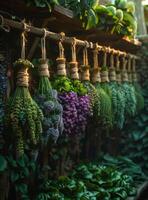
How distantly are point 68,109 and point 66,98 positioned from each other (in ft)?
0.32

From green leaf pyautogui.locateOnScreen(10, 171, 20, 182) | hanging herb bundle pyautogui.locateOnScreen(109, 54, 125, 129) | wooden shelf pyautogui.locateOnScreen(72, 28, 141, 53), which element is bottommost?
green leaf pyautogui.locateOnScreen(10, 171, 20, 182)

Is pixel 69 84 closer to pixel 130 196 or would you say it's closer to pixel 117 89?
pixel 117 89

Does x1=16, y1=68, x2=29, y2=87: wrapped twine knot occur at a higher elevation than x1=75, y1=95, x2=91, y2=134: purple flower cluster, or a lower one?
higher

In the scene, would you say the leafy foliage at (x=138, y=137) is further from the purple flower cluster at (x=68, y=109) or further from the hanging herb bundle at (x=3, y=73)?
the hanging herb bundle at (x=3, y=73)

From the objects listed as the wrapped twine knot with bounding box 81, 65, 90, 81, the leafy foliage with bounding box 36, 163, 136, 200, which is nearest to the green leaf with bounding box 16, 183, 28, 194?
the leafy foliage with bounding box 36, 163, 136, 200

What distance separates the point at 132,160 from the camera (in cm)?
580

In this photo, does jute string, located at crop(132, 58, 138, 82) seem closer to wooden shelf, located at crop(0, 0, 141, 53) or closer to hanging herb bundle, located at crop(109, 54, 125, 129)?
wooden shelf, located at crop(0, 0, 141, 53)

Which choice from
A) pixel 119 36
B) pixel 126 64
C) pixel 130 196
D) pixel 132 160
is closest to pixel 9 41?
pixel 119 36

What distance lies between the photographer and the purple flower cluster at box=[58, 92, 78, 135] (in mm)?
3246

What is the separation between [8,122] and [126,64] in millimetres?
3166

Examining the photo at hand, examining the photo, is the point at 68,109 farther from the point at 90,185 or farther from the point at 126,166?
the point at 126,166

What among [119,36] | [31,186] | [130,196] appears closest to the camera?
[31,186]

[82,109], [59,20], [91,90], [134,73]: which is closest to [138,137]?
[134,73]

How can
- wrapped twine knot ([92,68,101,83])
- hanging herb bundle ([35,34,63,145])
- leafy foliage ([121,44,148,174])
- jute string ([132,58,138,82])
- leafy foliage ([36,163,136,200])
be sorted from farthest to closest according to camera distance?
leafy foliage ([121,44,148,174]) < jute string ([132,58,138,82]) < wrapped twine knot ([92,68,101,83]) < leafy foliage ([36,163,136,200]) < hanging herb bundle ([35,34,63,145])
